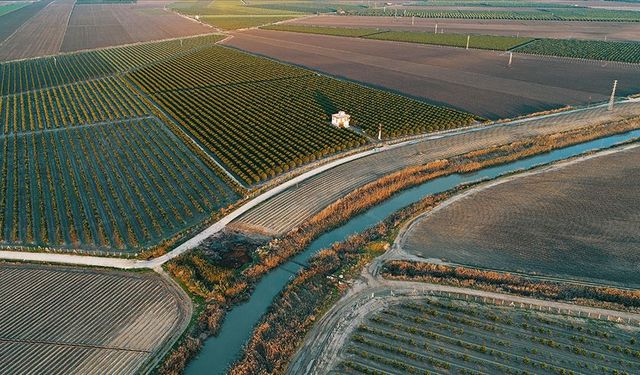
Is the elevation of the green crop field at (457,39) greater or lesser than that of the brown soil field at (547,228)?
greater

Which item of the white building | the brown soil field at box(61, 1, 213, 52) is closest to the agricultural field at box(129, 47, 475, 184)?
the white building

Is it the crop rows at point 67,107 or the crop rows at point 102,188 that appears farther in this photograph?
the crop rows at point 67,107

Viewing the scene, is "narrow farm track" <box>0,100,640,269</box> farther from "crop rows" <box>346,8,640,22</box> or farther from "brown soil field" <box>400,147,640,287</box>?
"crop rows" <box>346,8,640,22</box>

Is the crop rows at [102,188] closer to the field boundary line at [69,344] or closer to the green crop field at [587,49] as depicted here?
the field boundary line at [69,344]

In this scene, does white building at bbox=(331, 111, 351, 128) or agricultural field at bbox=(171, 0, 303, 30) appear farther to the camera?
agricultural field at bbox=(171, 0, 303, 30)

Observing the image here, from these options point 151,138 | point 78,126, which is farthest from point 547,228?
point 78,126

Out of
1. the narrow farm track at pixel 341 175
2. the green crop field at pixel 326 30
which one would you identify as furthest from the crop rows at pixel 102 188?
the green crop field at pixel 326 30
